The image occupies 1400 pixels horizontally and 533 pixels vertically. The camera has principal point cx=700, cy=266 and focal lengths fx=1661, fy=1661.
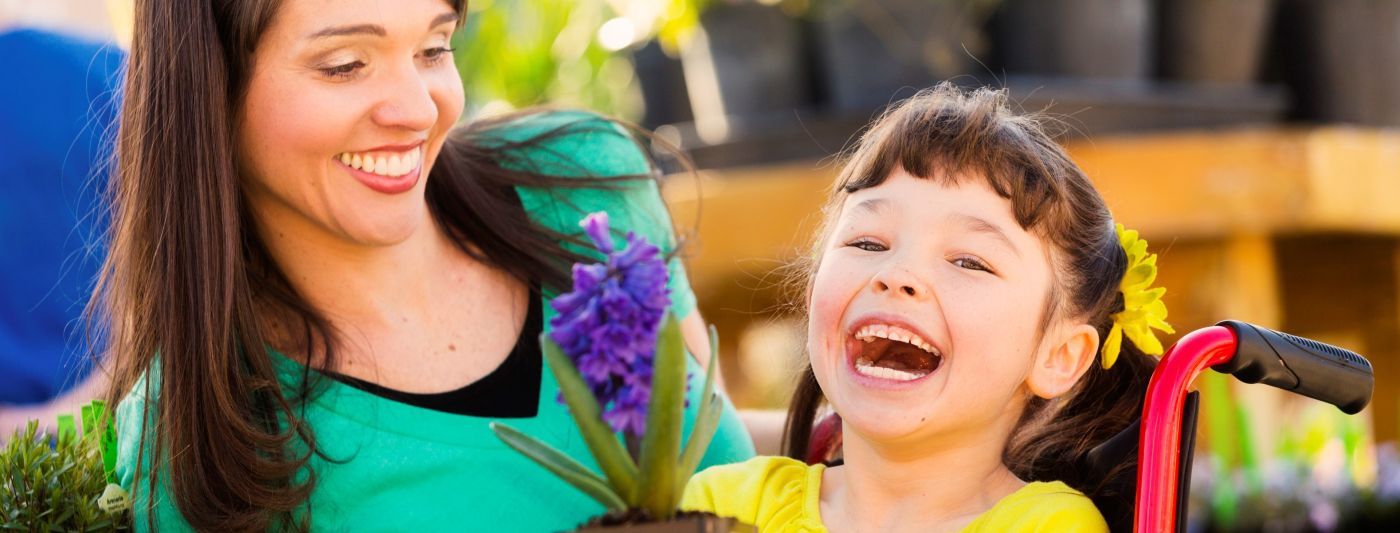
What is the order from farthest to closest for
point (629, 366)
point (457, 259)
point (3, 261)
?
point (3, 261) → point (457, 259) → point (629, 366)

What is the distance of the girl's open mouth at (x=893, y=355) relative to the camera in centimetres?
195

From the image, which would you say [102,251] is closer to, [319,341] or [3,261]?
[3,261]

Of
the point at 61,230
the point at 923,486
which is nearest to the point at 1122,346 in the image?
the point at 923,486

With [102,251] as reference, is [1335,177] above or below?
above

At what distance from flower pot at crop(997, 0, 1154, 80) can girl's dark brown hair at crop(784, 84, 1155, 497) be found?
1981 millimetres

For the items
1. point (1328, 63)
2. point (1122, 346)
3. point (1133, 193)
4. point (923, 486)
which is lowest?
point (923, 486)

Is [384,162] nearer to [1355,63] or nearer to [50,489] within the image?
[50,489]

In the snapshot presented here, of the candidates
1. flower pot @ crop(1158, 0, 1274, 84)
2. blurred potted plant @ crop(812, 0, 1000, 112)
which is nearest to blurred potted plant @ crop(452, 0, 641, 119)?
blurred potted plant @ crop(812, 0, 1000, 112)

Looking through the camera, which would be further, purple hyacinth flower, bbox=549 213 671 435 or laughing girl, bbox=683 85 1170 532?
laughing girl, bbox=683 85 1170 532

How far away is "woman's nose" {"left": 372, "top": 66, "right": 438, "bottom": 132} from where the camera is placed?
227cm

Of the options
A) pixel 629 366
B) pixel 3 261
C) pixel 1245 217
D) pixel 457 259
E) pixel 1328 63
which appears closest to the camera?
pixel 629 366

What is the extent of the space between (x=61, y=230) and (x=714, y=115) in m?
1.76

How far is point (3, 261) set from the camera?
11.7 ft

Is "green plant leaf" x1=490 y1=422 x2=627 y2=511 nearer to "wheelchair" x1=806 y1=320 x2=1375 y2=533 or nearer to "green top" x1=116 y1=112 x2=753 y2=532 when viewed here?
"wheelchair" x1=806 y1=320 x2=1375 y2=533
